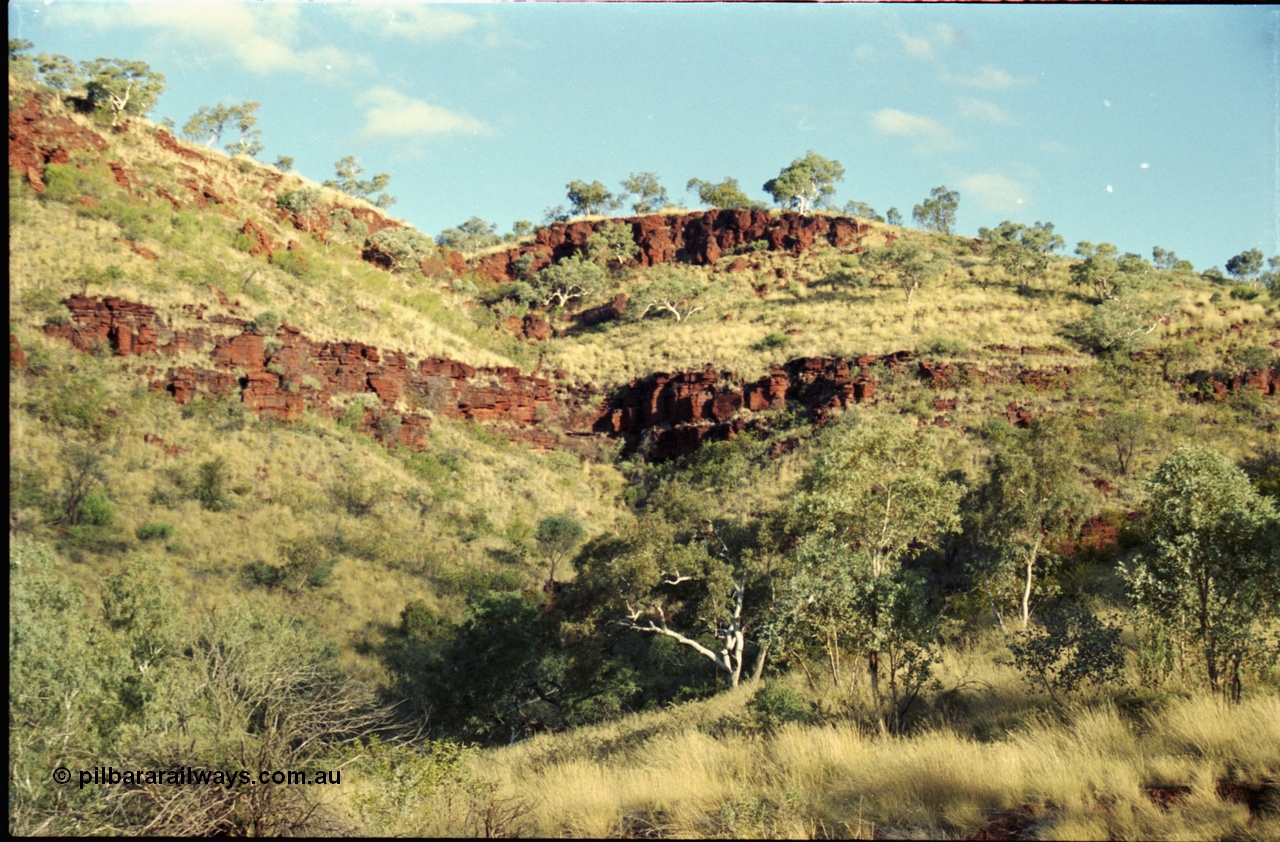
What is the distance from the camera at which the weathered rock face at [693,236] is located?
65438mm

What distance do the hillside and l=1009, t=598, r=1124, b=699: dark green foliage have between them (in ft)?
0.46

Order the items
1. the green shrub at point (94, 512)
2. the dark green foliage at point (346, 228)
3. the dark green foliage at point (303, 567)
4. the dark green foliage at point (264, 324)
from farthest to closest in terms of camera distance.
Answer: the dark green foliage at point (346, 228) → the dark green foliage at point (264, 324) → the dark green foliage at point (303, 567) → the green shrub at point (94, 512)

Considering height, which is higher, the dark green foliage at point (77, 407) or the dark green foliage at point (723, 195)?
the dark green foliage at point (723, 195)

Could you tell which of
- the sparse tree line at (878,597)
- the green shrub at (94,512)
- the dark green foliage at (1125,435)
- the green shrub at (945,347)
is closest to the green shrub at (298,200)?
the green shrub at (94,512)

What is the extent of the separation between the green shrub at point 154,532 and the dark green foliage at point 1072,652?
2480cm

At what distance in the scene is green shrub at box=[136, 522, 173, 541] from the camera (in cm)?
2509

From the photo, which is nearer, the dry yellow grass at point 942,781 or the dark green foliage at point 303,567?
the dry yellow grass at point 942,781

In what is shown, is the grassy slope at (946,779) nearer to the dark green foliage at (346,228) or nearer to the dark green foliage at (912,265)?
the dark green foliage at (912,265)

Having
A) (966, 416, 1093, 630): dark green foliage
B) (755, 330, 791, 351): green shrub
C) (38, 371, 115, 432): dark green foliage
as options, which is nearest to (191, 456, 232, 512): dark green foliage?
(38, 371, 115, 432): dark green foliage

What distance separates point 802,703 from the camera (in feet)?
37.6

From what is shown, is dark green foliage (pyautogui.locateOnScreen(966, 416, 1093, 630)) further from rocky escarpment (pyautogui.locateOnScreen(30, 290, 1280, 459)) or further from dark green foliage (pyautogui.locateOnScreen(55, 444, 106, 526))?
dark green foliage (pyautogui.locateOnScreen(55, 444, 106, 526))

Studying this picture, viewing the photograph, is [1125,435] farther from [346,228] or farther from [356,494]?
[346,228]

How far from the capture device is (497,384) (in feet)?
150

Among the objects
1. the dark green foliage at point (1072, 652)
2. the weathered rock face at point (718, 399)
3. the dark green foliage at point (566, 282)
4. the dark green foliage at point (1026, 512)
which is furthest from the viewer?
the dark green foliage at point (566, 282)
